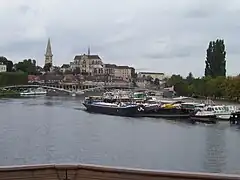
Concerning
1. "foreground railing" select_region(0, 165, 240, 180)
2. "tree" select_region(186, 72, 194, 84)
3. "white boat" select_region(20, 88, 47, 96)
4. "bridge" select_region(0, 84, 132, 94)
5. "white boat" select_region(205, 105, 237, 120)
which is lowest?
"white boat" select_region(205, 105, 237, 120)

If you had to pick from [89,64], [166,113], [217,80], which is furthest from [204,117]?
[89,64]

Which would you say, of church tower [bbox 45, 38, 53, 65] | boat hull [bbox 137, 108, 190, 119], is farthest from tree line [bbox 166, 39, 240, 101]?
church tower [bbox 45, 38, 53, 65]

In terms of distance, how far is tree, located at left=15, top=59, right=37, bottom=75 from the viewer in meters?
81.1

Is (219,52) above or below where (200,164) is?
above

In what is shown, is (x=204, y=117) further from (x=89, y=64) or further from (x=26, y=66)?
(x=89, y=64)

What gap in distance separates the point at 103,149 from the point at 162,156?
1.94m

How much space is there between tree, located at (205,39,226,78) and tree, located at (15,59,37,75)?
4027 cm

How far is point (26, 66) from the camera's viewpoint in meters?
82.1

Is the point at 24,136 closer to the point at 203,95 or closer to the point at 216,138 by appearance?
the point at 216,138

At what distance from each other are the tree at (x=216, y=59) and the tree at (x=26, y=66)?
4027 cm

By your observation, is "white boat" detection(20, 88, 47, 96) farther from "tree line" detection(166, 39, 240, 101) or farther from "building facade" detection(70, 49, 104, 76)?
"tree line" detection(166, 39, 240, 101)

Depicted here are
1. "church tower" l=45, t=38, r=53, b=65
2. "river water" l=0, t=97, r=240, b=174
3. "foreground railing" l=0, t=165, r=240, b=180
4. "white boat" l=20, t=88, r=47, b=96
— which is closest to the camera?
"foreground railing" l=0, t=165, r=240, b=180

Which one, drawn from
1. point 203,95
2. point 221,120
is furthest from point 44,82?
point 221,120

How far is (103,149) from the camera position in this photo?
13.8m
